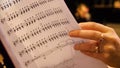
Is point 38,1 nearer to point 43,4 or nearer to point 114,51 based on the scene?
point 43,4

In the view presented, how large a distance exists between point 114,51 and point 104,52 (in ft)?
0.12

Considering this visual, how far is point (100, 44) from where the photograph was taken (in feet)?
2.96

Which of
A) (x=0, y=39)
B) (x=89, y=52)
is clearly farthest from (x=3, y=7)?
(x=89, y=52)

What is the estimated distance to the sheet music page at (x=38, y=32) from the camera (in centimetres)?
78

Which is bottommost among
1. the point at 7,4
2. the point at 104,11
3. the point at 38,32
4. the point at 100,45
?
the point at 104,11

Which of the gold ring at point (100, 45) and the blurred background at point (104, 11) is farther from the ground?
the gold ring at point (100, 45)

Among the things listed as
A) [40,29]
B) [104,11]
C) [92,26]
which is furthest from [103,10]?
[40,29]

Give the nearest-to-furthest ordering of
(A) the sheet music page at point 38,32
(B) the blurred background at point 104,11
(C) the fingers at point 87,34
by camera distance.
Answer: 1. (A) the sheet music page at point 38,32
2. (C) the fingers at point 87,34
3. (B) the blurred background at point 104,11

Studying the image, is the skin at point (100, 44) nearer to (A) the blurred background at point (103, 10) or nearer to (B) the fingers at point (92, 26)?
(B) the fingers at point (92, 26)

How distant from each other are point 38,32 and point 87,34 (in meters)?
0.17

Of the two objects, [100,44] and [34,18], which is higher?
[34,18]

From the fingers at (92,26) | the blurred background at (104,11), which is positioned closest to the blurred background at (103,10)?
the blurred background at (104,11)

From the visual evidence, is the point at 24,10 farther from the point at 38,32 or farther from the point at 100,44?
the point at 100,44

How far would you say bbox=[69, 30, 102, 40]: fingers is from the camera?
0.88 metres
